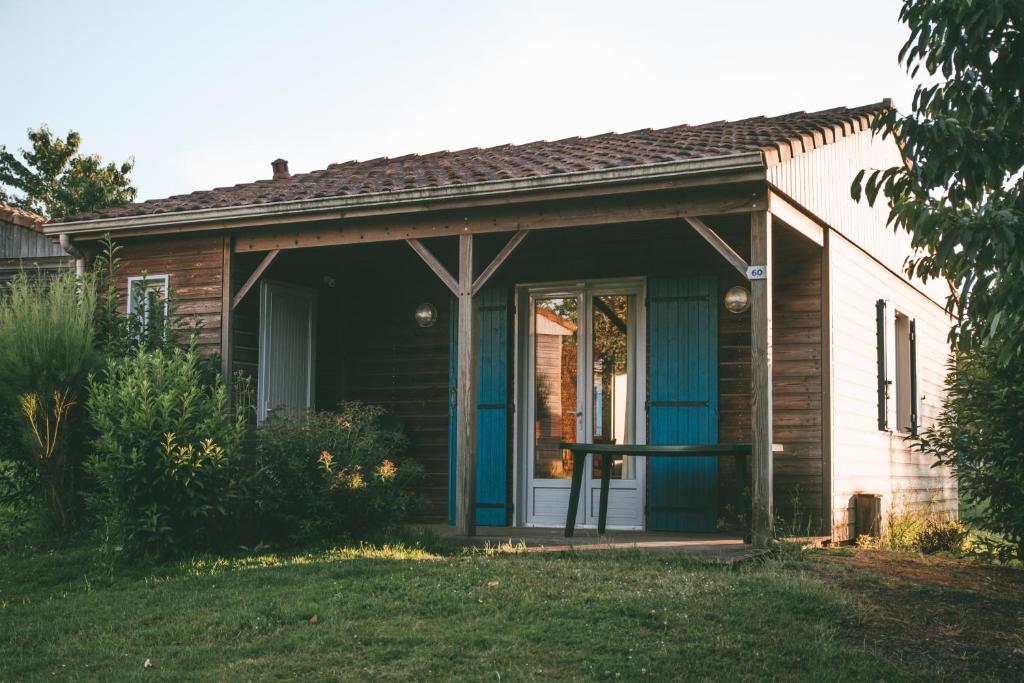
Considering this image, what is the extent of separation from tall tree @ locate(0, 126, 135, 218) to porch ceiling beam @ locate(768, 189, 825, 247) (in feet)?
99.5

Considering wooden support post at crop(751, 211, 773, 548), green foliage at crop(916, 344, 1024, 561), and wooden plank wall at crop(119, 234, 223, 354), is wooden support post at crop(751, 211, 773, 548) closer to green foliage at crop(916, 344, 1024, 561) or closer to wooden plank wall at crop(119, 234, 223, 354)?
green foliage at crop(916, 344, 1024, 561)

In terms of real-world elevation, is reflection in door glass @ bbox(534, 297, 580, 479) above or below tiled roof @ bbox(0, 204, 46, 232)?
below

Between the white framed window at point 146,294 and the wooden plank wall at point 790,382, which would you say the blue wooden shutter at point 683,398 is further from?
the white framed window at point 146,294

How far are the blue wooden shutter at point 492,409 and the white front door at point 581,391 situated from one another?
193 millimetres

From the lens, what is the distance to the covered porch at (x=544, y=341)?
8805mm

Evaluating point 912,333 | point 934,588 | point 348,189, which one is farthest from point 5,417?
point 912,333

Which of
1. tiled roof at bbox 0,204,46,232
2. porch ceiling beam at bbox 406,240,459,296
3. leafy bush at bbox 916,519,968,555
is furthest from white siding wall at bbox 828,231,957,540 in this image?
tiled roof at bbox 0,204,46,232

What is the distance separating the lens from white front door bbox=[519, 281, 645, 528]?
9688 mm

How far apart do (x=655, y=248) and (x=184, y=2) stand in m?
9.10

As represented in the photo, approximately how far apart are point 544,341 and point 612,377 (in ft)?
2.63

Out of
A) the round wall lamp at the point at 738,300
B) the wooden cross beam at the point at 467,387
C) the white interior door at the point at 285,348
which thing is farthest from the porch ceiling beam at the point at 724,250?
the white interior door at the point at 285,348

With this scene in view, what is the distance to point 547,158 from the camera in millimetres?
9070

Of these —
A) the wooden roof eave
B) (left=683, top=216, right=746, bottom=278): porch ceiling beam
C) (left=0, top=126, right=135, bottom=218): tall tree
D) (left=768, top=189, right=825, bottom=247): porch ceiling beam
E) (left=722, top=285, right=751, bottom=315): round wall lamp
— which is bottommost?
(left=722, top=285, right=751, bottom=315): round wall lamp

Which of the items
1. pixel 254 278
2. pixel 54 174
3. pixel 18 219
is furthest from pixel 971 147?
pixel 54 174
